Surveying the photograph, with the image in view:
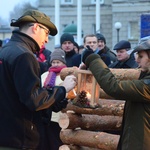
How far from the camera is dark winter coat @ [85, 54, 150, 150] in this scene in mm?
4684

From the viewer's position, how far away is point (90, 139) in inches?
265

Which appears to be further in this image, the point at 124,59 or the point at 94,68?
the point at 124,59

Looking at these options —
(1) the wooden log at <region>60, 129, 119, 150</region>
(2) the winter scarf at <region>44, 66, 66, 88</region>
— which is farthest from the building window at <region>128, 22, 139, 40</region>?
(1) the wooden log at <region>60, 129, 119, 150</region>

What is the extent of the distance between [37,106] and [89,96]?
3.82 feet

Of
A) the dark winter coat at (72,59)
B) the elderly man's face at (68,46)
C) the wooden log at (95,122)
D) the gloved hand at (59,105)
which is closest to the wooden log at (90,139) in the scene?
the wooden log at (95,122)

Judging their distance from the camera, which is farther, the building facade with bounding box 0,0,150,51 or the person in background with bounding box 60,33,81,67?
the building facade with bounding box 0,0,150,51

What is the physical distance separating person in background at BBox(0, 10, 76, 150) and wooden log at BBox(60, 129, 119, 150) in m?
1.65

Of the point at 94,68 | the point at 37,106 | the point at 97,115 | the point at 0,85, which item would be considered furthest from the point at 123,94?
the point at 97,115

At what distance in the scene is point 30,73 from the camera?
4609 mm

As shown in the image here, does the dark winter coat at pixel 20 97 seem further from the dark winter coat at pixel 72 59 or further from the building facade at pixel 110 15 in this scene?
the building facade at pixel 110 15

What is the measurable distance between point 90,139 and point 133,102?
6.61 feet

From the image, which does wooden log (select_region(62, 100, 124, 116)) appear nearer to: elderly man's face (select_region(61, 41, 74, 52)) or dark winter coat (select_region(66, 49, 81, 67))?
dark winter coat (select_region(66, 49, 81, 67))

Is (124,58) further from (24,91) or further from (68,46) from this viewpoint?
(24,91)

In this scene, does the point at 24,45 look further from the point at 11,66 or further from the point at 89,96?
the point at 89,96
